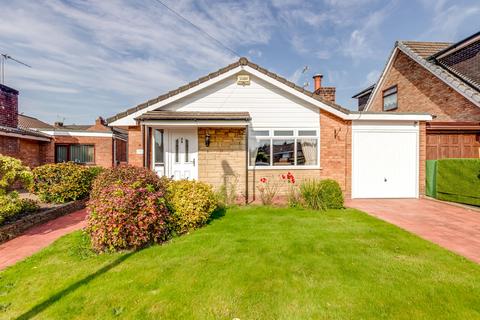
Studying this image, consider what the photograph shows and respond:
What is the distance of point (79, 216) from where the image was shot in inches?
290

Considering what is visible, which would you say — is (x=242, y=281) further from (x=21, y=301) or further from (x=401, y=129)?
(x=401, y=129)

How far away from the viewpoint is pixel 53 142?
52.4 ft

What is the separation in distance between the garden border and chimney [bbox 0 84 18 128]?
28.4 ft

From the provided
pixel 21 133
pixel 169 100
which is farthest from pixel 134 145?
pixel 21 133

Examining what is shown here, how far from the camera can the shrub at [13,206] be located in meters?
5.45

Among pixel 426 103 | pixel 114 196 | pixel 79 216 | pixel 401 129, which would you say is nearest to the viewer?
pixel 114 196

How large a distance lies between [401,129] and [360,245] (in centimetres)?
732

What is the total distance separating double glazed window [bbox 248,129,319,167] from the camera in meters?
9.84

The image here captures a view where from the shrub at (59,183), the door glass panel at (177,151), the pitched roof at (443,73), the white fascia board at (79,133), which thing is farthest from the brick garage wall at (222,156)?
the white fascia board at (79,133)

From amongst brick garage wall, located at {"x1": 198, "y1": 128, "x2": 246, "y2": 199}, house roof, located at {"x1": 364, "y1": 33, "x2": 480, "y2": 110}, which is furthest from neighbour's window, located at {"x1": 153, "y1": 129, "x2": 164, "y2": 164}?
house roof, located at {"x1": 364, "y1": 33, "x2": 480, "y2": 110}

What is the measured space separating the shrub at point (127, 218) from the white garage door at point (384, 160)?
8.29 meters

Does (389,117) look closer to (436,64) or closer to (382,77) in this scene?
(436,64)

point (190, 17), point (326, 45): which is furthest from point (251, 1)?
point (326, 45)

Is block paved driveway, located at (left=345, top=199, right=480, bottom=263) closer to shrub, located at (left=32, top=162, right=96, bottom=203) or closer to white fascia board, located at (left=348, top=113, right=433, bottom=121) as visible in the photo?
white fascia board, located at (left=348, top=113, right=433, bottom=121)
